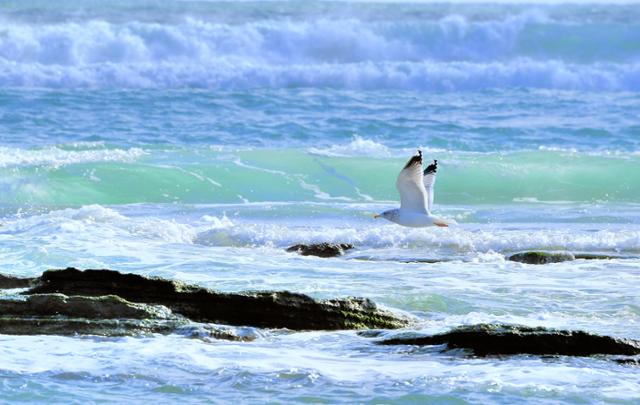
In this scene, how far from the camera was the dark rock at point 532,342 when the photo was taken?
6805mm

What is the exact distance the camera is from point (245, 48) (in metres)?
33.6

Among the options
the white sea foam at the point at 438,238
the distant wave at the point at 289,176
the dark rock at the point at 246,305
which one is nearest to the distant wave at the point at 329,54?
the distant wave at the point at 289,176

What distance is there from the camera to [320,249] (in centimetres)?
1080

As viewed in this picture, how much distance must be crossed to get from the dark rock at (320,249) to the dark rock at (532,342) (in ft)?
12.4

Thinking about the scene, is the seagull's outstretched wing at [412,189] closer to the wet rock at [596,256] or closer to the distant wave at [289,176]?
the wet rock at [596,256]

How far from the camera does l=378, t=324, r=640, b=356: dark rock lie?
680 centimetres

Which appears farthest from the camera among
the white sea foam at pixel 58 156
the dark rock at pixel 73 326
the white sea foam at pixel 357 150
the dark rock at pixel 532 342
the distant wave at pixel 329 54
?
the distant wave at pixel 329 54

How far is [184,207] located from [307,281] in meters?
5.41

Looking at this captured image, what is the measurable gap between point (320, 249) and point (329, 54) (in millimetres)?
23152

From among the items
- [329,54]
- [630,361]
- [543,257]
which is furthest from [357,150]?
[329,54]

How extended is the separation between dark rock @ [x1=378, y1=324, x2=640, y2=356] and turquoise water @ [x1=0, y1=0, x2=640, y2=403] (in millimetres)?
103

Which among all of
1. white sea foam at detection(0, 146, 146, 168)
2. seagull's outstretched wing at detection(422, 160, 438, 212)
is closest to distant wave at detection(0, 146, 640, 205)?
white sea foam at detection(0, 146, 146, 168)

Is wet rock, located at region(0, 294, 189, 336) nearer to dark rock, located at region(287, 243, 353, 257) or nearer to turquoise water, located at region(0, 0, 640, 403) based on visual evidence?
turquoise water, located at region(0, 0, 640, 403)

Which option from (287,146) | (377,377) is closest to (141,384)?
(377,377)
